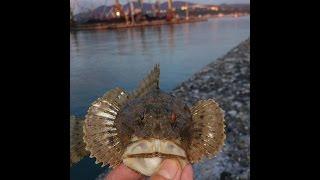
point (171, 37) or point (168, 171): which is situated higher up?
point (171, 37)

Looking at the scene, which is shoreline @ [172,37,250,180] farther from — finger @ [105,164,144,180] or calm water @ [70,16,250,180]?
finger @ [105,164,144,180]

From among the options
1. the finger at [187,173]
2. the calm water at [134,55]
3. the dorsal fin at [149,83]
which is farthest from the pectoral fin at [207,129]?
the calm water at [134,55]

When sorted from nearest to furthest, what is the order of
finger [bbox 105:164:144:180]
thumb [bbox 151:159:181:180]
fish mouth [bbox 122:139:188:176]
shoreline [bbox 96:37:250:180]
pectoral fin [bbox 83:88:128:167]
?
1. thumb [bbox 151:159:181:180]
2. fish mouth [bbox 122:139:188:176]
3. finger [bbox 105:164:144:180]
4. pectoral fin [bbox 83:88:128:167]
5. shoreline [bbox 96:37:250:180]

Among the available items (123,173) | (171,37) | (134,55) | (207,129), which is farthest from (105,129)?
(171,37)

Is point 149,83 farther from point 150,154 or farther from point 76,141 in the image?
point 76,141

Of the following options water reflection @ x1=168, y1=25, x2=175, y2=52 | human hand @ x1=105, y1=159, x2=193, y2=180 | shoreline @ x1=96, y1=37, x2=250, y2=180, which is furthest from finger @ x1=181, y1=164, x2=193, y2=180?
water reflection @ x1=168, y1=25, x2=175, y2=52

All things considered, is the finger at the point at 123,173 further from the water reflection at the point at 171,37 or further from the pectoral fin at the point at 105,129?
the water reflection at the point at 171,37
